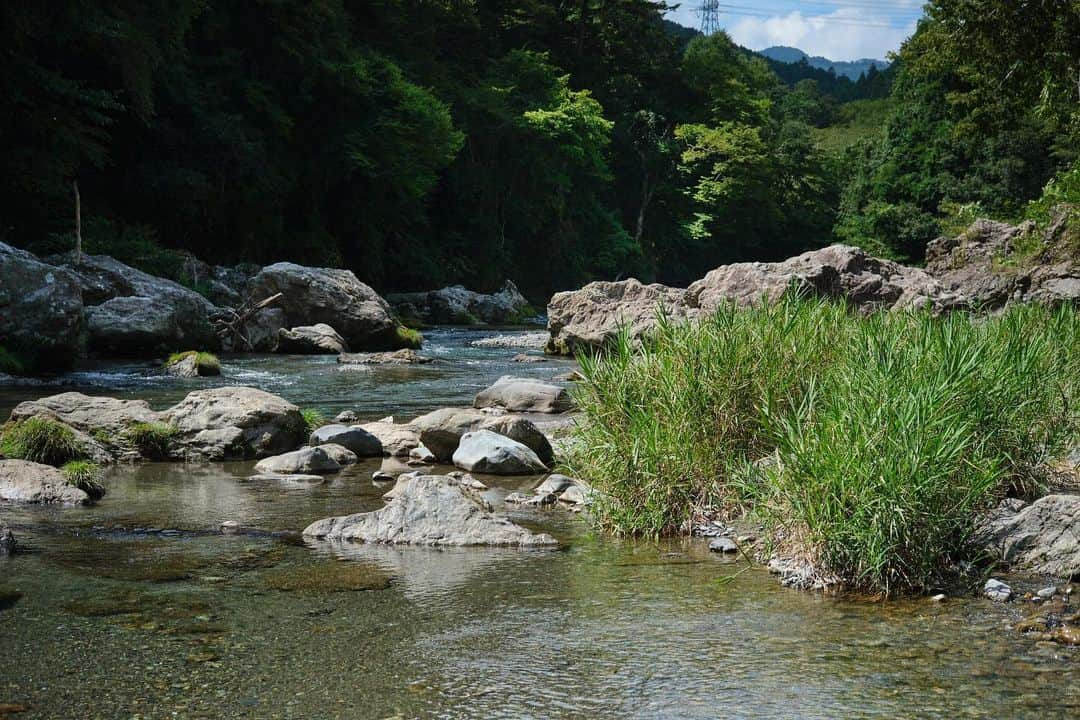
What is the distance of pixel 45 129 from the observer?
884 inches

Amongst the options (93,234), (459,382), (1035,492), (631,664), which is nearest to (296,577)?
(631,664)

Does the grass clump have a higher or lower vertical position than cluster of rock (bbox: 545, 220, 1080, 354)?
lower

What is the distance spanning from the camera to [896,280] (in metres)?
17.5

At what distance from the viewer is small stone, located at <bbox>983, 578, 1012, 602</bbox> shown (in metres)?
5.11

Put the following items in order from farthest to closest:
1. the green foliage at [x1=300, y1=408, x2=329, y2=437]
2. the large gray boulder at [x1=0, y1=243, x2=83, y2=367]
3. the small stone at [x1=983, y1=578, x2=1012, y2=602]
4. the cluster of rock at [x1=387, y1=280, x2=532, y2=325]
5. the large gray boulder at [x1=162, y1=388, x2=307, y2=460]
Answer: the cluster of rock at [x1=387, y1=280, x2=532, y2=325] < the large gray boulder at [x1=0, y1=243, x2=83, y2=367] < the green foliage at [x1=300, y1=408, x2=329, y2=437] < the large gray boulder at [x1=162, y1=388, x2=307, y2=460] < the small stone at [x1=983, y1=578, x2=1012, y2=602]

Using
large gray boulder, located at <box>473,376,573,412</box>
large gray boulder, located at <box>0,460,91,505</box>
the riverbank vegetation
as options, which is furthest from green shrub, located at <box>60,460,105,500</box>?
large gray boulder, located at <box>473,376,573,412</box>

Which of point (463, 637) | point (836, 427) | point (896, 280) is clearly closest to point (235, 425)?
point (463, 637)

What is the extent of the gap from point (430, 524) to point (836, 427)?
2.48 meters

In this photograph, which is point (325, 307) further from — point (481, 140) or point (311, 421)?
point (481, 140)

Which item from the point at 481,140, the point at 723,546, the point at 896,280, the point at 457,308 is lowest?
the point at 723,546

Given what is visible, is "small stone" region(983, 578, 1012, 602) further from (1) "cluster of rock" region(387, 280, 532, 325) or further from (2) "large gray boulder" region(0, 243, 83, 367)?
(1) "cluster of rock" region(387, 280, 532, 325)

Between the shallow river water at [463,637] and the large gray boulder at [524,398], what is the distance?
563 cm

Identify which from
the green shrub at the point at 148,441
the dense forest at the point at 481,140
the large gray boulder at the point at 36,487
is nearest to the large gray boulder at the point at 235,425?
the green shrub at the point at 148,441

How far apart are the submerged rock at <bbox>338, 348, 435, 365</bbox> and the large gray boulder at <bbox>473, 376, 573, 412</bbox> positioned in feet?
20.3
